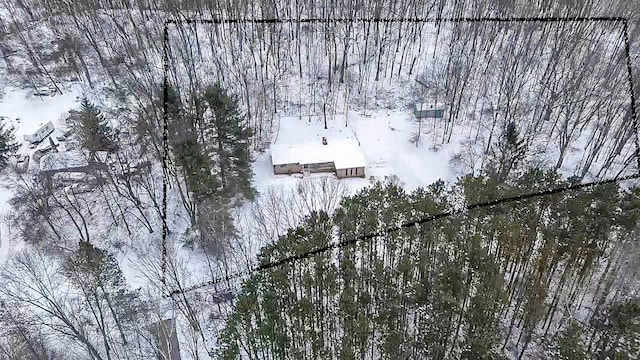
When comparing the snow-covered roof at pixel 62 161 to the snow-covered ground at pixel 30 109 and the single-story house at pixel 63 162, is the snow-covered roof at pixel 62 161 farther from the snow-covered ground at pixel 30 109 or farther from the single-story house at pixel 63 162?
the snow-covered ground at pixel 30 109

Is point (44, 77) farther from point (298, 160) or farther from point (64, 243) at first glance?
point (298, 160)

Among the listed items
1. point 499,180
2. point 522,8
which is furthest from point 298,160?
point 522,8

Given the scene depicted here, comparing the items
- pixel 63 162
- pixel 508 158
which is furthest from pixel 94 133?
pixel 508 158

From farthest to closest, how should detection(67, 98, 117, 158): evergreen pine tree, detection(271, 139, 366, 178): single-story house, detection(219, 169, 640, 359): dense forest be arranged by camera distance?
detection(271, 139, 366, 178): single-story house, detection(67, 98, 117, 158): evergreen pine tree, detection(219, 169, 640, 359): dense forest

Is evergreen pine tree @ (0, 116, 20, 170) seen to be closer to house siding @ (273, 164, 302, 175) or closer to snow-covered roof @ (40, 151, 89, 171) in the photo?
snow-covered roof @ (40, 151, 89, 171)

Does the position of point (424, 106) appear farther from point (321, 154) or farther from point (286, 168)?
point (286, 168)

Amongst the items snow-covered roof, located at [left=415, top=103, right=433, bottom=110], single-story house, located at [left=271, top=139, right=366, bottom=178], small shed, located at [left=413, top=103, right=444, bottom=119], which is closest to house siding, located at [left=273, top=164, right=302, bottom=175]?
single-story house, located at [left=271, top=139, right=366, bottom=178]
